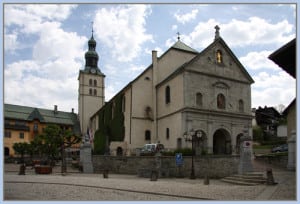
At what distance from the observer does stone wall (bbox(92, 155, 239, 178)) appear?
79.9ft

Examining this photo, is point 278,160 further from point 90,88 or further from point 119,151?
point 90,88

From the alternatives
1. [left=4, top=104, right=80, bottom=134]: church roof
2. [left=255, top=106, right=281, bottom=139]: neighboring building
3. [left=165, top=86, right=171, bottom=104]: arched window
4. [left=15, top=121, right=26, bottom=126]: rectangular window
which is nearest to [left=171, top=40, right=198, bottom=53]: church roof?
[left=165, top=86, right=171, bottom=104]: arched window

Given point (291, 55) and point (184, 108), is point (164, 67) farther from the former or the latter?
point (291, 55)

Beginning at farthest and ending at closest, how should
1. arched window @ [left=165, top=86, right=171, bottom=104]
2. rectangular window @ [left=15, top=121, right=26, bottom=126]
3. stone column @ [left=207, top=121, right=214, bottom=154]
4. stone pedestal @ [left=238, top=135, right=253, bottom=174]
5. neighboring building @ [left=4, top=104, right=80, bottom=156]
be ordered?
rectangular window @ [left=15, top=121, right=26, bottom=126] < neighboring building @ [left=4, top=104, right=80, bottom=156] < arched window @ [left=165, top=86, right=171, bottom=104] < stone column @ [left=207, top=121, right=214, bottom=154] < stone pedestal @ [left=238, top=135, right=253, bottom=174]

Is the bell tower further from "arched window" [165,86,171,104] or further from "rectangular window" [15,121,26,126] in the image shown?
"arched window" [165,86,171,104]

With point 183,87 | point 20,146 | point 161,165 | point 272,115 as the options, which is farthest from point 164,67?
point 272,115

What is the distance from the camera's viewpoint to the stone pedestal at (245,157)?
70.1 ft

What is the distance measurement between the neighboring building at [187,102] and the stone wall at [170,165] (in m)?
6.62

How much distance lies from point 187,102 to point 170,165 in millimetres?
9476

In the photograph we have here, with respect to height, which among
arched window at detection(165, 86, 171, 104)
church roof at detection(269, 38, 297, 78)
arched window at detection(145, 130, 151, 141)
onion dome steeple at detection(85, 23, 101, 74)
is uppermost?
onion dome steeple at detection(85, 23, 101, 74)

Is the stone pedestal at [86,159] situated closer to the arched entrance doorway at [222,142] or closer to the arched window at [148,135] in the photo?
the arched window at [148,135]

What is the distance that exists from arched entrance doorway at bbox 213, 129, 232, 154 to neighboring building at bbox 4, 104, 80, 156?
40781mm

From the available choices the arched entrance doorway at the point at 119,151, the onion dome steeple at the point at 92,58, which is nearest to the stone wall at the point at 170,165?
the arched entrance doorway at the point at 119,151

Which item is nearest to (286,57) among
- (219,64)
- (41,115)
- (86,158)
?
(86,158)
